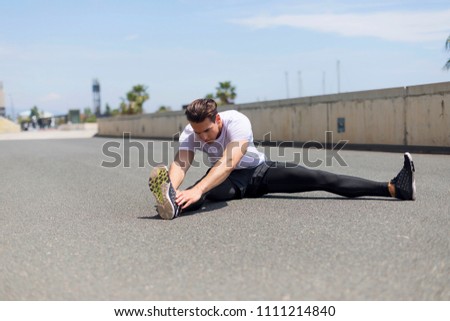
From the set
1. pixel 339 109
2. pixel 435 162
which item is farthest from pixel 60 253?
pixel 339 109

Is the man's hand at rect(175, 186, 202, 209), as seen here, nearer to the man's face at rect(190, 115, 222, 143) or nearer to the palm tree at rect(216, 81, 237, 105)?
the man's face at rect(190, 115, 222, 143)

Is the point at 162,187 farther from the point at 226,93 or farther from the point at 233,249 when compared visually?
the point at 226,93

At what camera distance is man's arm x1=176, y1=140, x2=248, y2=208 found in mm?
5691

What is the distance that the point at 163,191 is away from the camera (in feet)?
18.1

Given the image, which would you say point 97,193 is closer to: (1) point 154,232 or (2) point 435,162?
(1) point 154,232

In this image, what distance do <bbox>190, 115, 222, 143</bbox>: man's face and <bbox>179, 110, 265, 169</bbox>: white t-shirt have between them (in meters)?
0.08

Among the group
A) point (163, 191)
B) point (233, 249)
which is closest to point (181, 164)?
point (163, 191)

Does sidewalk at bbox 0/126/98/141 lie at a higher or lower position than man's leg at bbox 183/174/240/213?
lower

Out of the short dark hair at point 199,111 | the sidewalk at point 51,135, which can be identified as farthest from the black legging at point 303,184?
the sidewalk at point 51,135

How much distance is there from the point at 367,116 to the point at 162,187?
1343 centimetres

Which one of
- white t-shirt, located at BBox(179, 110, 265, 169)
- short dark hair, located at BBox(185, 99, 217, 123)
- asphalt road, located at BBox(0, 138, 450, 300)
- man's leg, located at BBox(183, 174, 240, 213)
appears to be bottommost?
asphalt road, located at BBox(0, 138, 450, 300)

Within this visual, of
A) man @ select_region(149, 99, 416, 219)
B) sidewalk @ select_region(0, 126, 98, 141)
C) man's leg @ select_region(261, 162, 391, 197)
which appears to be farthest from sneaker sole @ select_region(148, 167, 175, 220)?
sidewalk @ select_region(0, 126, 98, 141)

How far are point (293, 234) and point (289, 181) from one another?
5.87ft
